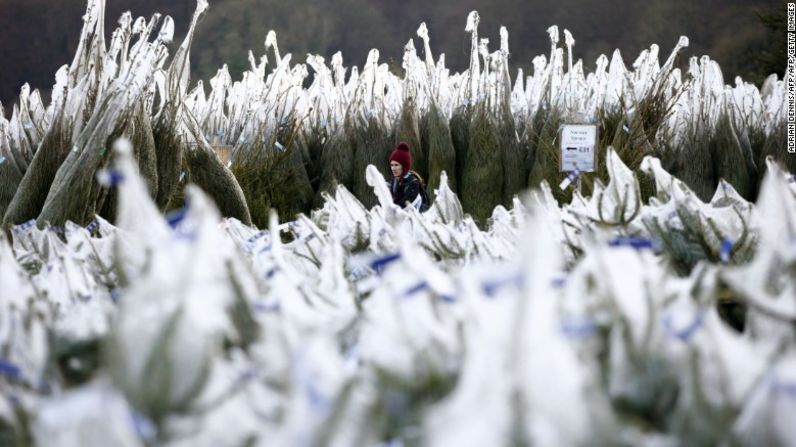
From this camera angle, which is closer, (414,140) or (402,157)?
(402,157)

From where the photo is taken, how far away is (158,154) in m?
3.14

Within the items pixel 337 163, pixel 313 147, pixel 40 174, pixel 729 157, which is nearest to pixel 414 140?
pixel 337 163

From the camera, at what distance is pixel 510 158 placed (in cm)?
534

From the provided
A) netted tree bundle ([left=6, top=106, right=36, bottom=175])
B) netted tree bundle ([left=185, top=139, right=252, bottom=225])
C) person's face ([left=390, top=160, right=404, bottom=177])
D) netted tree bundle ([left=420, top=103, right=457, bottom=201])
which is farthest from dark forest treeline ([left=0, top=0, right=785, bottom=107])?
netted tree bundle ([left=185, top=139, right=252, bottom=225])

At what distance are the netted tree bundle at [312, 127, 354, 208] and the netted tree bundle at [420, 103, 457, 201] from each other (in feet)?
1.50

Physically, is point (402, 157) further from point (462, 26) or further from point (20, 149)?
point (462, 26)

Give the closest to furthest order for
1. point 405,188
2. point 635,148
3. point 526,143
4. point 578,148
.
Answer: point 578,148 < point 635,148 < point 405,188 < point 526,143

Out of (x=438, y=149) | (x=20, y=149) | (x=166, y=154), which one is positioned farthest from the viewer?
(x=438, y=149)

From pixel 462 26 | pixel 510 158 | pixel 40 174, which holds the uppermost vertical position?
pixel 462 26

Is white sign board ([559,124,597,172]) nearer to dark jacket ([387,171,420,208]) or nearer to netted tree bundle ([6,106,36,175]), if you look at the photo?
dark jacket ([387,171,420,208])

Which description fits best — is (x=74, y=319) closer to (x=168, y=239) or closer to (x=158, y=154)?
(x=168, y=239)

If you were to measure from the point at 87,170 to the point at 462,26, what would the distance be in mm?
9751

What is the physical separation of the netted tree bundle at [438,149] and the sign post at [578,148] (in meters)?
1.12

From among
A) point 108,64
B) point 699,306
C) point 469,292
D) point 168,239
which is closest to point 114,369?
point 168,239
